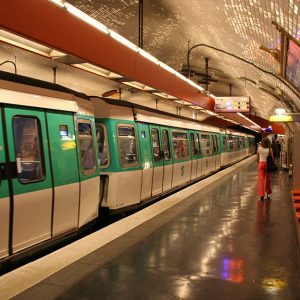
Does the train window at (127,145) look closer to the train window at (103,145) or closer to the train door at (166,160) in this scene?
the train window at (103,145)

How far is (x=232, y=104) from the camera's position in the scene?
19891 millimetres

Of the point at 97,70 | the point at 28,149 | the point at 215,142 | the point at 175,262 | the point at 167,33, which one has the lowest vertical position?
the point at 175,262

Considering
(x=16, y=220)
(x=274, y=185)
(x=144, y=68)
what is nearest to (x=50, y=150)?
(x=16, y=220)

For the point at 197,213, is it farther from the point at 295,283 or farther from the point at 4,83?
the point at 4,83

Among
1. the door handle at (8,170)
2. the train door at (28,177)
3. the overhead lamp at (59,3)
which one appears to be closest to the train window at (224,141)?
the overhead lamp at (59,3)

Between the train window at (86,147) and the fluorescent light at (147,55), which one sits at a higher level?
the fluorescent light at (147,55)

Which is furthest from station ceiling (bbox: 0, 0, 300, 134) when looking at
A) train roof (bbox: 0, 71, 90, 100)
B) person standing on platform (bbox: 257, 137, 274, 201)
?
person standing on platform (bbox: 257, 137, 274, 201)

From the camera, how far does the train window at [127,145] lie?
9.35m

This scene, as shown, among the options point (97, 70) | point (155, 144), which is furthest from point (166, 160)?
point (97, 70)

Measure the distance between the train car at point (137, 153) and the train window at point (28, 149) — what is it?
3.09 m

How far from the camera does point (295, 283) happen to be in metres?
4.62

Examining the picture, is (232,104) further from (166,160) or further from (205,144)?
(166,160)

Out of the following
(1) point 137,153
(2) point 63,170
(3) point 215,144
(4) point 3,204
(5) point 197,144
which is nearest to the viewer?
(4) point 3,204

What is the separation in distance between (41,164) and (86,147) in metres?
1.63
